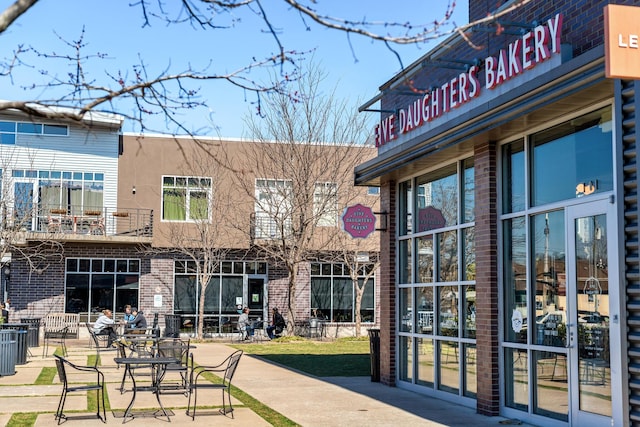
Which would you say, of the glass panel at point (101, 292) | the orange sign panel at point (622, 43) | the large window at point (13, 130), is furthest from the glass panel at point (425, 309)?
the large window at point (13, 130)

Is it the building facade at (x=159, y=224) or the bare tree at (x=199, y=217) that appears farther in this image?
the bare tree at (x=199, y=217)

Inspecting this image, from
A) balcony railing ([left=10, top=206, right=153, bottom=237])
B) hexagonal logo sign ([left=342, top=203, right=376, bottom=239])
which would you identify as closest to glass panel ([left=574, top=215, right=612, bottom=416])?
hexagonal logo sign ([left=342, top=203, right=376, bottom=239])

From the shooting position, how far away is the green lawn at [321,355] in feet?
A: 59.4

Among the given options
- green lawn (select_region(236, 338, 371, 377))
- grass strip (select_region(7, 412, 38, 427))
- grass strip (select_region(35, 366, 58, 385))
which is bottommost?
green lawn (select_region(236, 338, 371, 377))

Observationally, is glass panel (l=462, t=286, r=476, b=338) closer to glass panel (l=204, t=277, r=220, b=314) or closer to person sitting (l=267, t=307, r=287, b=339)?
person sitting (l=267, t=307, r=287, b=339)

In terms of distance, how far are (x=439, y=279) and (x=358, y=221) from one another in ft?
8.97

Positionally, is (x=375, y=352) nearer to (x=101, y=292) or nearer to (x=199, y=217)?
(x=199, y=217)

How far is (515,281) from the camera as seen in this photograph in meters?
10.9

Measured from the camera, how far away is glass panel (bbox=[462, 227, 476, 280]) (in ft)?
39.8

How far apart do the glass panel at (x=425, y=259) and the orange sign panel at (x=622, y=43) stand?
8242 millimetres

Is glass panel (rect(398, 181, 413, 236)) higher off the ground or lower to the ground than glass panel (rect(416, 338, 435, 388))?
higher

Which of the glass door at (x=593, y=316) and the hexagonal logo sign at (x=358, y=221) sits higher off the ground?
the hexagonal logo sign at (x=358, y=221)

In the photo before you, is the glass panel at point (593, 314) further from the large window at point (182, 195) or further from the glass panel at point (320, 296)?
the glass panel at point (320, 296)

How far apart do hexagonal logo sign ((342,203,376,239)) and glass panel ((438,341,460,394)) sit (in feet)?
10.6
